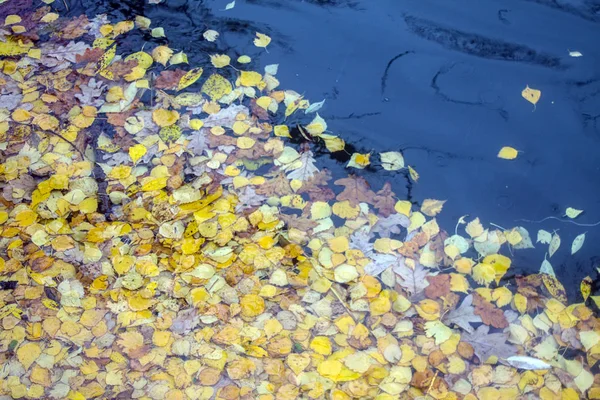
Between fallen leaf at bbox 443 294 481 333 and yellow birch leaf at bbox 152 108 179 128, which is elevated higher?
yellow birch leaf at bbox 152 108 179 128

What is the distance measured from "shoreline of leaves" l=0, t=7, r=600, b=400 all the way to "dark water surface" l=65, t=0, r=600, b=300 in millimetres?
155

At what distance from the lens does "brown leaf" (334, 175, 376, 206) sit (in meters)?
3.09

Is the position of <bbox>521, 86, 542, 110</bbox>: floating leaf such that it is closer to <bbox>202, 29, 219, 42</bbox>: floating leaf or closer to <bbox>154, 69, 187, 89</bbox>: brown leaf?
<bbox>202, 29, 219, 42</bbox>: floating leaf

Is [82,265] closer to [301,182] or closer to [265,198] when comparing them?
[265,198]

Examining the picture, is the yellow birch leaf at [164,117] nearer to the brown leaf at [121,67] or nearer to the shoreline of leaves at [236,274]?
the shoreline of leaves at [236,274]

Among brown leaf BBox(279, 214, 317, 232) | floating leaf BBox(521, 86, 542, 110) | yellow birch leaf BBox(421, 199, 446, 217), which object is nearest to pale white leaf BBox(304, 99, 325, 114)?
brown leaf BBox(279, 214, 317, 232)

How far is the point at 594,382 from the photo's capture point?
2.48 meters

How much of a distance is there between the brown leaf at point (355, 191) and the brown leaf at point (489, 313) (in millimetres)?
797

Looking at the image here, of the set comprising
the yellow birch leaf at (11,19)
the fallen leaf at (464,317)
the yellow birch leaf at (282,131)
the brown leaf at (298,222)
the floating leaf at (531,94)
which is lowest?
the fallen leaf at (464,317)

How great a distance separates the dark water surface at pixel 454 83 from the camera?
3.06 m

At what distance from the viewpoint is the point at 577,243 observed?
2873 mm

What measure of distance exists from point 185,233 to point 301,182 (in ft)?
2.40

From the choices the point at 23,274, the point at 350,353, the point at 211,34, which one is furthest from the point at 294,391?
the point at 211,34


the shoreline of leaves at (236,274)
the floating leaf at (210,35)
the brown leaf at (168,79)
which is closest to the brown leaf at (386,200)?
the shoreline of leaves at (236,274)
